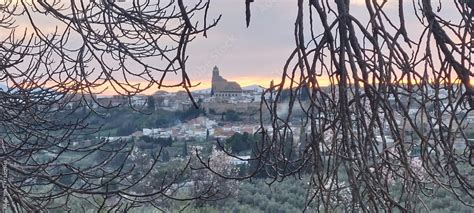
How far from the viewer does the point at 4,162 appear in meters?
4.29

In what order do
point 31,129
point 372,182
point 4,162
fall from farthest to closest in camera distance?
1. point 31,129
2. point 4,162
3. point 372,182

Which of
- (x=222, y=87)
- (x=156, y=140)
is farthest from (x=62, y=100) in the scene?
(x=156, y=140)

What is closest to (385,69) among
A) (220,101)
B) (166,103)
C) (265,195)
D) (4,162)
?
(4,162)

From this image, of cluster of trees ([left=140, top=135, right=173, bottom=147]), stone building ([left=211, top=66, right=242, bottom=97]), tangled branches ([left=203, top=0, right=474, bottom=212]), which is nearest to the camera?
tangled branches ([left=203, top=0, right=474, bottom=212])

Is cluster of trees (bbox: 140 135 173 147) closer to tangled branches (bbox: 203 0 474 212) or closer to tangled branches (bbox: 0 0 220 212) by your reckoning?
tangled branches (bbox: 0 0 220 212)

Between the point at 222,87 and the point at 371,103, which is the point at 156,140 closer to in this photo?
the point at 222,87

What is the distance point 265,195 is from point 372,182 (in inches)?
345

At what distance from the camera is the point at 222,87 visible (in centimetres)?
702

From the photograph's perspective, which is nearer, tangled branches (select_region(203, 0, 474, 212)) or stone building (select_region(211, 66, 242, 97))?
tangled branches (select_region(203, 0, 474, 212))

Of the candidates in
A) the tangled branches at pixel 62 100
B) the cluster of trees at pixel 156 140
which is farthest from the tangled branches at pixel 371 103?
the cluster of trees at pixel 156 140

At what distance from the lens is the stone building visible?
6.49 metres

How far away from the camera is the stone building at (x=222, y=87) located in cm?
649

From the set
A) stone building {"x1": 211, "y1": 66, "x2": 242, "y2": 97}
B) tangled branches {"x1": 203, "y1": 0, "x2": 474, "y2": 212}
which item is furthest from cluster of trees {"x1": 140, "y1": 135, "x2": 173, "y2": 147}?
tangled branches {"x1": 203, "y1": 0, "x2": 474, "y2": 212}

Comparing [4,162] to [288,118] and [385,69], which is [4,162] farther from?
[385,69]
